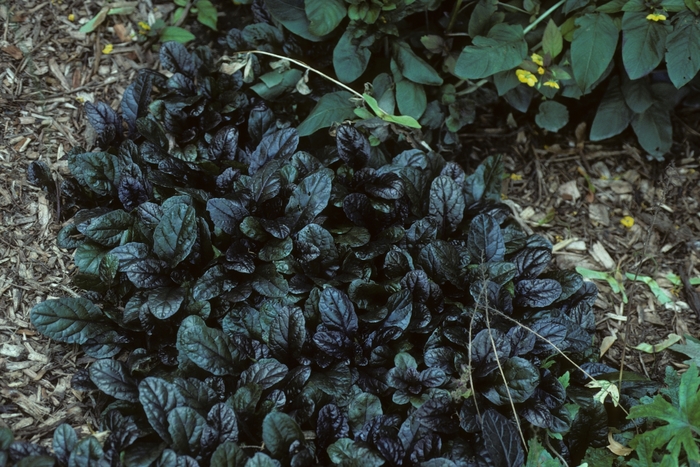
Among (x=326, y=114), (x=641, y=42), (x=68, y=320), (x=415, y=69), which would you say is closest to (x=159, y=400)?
(x=68, y=320)

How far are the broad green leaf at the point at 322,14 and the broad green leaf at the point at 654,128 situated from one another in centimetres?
185

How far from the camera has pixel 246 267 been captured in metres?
2.62

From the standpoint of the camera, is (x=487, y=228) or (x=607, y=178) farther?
(x=607, y=178)

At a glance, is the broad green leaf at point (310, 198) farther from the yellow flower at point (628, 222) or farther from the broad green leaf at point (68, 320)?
the yellow flower at point (628, 222)

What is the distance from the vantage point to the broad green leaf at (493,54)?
2961 mm

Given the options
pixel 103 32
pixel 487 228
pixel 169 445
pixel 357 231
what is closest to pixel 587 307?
pixel 487 228

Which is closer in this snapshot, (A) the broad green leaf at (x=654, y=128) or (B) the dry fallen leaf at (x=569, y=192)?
(A) the broad green leaf at (x=654, y=128)

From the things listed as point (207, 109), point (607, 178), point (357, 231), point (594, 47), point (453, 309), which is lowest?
point (607, 178)

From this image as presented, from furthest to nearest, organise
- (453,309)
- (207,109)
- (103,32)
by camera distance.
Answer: (103,32) → (207,109) → (453,309)

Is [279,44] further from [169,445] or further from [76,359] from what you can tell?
[169,445]

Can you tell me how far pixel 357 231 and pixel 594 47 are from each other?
4.76 feet

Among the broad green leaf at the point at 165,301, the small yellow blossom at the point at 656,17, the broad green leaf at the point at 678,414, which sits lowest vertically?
the broad green leaf at the point at 678,414

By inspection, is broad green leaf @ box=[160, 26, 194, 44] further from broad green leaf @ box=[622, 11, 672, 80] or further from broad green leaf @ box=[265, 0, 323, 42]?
broad green leaf @ box=[622, 11, 672, 80]

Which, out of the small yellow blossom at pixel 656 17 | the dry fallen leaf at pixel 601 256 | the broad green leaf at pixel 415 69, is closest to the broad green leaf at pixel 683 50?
the small yellow blossom at pixel 656 17
